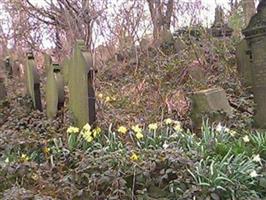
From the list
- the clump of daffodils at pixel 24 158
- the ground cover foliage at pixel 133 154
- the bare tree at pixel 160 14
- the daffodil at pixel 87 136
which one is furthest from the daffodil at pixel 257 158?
the bare tree at pixel 160 14

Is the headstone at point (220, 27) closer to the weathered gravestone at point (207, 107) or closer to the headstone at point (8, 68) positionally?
the headstone at point (8, 68)

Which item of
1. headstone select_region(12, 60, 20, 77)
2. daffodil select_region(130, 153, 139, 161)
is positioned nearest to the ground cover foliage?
daffodil select_region(130, 153, 139, 161)

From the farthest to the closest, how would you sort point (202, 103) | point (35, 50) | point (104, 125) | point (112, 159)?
point (35, 50), point (202, 103), point (104, 125), point (112, 159)

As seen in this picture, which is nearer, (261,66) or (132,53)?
(261,66)

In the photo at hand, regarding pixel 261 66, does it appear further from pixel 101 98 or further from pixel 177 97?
pixel 101 98

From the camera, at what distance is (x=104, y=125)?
205 inches

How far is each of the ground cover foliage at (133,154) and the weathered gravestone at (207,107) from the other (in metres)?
0.14

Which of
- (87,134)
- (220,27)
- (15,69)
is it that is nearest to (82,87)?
(87,134)

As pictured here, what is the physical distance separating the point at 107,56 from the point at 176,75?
2.84 m

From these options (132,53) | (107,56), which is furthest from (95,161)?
(107,56)

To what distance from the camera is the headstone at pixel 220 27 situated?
12.1 metres

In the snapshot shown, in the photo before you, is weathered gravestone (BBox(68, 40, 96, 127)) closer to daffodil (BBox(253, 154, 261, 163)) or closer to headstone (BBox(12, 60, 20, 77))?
daffodil (BBox(253, 154, 261, 163))

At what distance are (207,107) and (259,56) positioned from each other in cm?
115

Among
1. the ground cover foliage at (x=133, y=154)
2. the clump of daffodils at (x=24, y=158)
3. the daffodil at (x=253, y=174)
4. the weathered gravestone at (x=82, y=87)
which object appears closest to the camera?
the ground cover foliage at (x=133, y=154)
